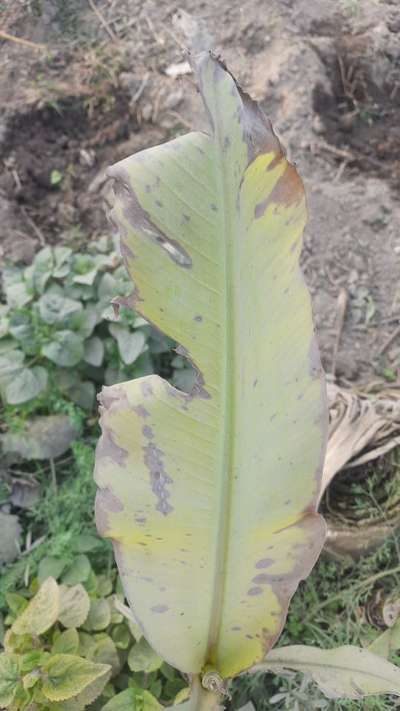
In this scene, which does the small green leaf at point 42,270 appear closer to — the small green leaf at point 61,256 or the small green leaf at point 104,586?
the small green leaf at point 61,256

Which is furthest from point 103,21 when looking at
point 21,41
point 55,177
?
point 55,177

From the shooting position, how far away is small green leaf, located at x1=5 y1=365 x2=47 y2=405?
140 centimetres

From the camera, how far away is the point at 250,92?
1.77 m

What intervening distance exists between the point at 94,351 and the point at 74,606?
1.75 feet

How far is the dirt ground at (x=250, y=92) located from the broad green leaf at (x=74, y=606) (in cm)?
85

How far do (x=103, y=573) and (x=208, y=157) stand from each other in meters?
0.95

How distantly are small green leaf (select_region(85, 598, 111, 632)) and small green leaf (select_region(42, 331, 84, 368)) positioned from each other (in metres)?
0.49

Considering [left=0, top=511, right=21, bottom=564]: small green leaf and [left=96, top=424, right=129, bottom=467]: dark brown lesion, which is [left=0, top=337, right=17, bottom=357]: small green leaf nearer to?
[left=0, top=511, right=21, bottom=564]: small green leaf

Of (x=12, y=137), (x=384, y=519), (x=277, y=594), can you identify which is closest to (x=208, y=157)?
(x=277, y=594)

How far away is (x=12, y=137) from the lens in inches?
71.3

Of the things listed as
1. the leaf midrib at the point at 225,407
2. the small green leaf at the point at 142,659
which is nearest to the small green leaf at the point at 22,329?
the small green leaf at the point at 142,659

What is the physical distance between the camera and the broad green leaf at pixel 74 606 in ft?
3.85

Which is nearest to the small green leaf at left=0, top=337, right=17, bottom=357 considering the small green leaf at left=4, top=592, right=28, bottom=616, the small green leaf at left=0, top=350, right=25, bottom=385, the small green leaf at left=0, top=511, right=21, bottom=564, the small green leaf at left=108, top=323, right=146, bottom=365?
the small green leaf at left=0, top=350, right=25, bottom=385

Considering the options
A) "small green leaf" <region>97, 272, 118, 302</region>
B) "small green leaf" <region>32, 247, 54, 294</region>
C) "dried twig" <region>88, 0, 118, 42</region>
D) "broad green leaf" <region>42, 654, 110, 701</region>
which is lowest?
"broad green leaf" <region>42, 654, 110, 701</region>
